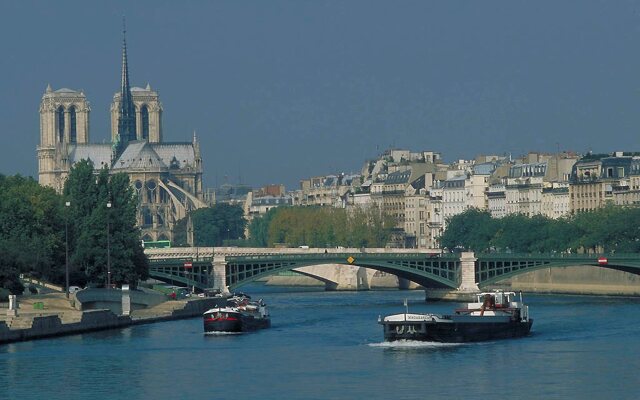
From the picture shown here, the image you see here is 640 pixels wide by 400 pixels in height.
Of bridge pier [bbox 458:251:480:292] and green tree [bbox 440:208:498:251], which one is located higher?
green tree [bbox 440:208:498:251]

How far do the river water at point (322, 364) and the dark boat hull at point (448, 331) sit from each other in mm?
477

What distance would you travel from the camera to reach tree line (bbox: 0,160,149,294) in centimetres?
9231

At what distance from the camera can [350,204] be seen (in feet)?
618

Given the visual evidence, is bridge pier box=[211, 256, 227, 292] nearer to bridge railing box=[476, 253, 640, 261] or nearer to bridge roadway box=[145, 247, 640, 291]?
bridge roadway box=[145, 247, 640, 291]

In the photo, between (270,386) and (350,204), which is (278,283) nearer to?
(350,204)

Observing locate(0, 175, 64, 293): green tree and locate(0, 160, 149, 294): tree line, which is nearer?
locate(0, 175, 64, 293): green tree

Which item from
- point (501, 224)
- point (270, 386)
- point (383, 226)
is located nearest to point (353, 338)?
point (270, 386)

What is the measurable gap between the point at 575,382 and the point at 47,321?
66.8ft

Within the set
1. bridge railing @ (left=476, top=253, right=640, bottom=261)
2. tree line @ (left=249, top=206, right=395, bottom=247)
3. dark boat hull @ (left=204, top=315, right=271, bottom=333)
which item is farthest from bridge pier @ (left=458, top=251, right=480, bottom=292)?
tree line @ (left=249, top=206, right=395, bottom=247)

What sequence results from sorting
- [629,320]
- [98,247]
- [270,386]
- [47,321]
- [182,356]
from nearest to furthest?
[270,386], [182,356], [47,321], [629,320], [98,247]

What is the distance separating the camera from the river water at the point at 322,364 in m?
58.8

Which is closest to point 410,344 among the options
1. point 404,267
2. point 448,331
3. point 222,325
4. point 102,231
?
point 448,331

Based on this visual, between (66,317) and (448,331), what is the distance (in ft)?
41.8

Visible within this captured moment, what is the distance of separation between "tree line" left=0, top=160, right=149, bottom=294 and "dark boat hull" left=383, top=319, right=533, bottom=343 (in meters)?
17.8
